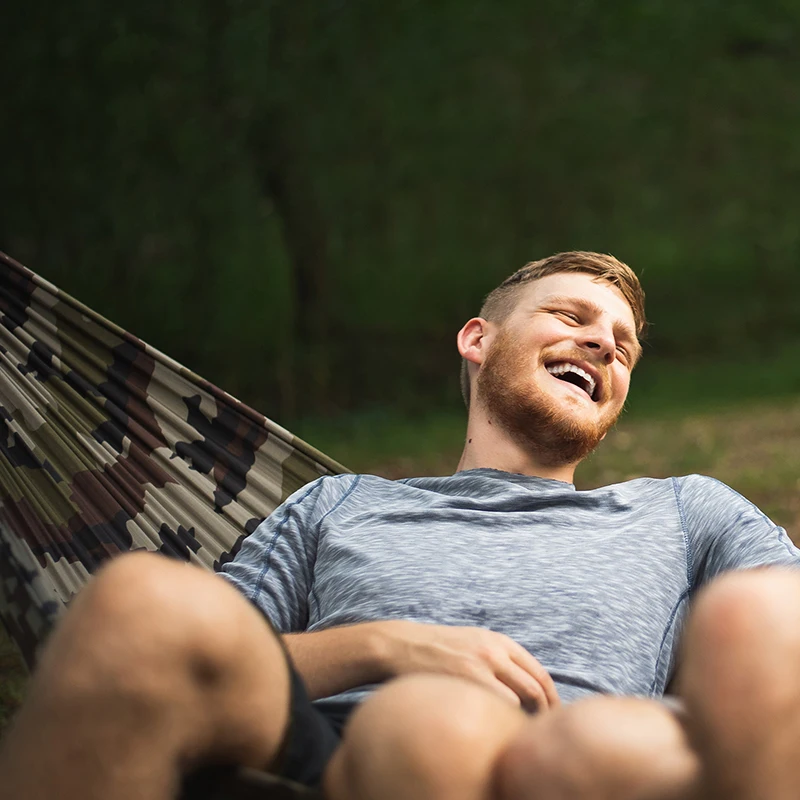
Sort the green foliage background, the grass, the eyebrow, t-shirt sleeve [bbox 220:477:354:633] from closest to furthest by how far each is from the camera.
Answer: t-shirt sleeve [bbox 220:477:354:633], the eyebrow, the grass, the green foliage background

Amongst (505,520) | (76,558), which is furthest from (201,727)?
(76,558)

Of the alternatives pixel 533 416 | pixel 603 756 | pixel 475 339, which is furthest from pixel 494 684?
pixel 475 339

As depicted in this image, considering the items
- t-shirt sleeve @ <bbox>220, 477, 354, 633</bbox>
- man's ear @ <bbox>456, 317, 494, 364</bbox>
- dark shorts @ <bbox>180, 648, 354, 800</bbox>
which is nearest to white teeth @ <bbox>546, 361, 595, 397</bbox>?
man's ear @ <bbox>456, 317, 494, 364</bbox>

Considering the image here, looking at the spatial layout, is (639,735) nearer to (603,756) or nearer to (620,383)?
(603,756)

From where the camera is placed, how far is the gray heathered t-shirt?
992 mm

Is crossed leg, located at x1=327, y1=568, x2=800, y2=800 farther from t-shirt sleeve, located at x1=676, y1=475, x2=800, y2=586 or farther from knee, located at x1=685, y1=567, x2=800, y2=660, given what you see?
t-shirt sleeve, located at x1=676, y1=475, x2=800, y2=586

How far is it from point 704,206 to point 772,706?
8.57 metres

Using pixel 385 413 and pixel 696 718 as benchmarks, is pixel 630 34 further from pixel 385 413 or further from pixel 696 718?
pixel 696 718

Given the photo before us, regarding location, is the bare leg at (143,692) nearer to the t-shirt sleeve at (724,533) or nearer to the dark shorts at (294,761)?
the dark shorts at (294,761)

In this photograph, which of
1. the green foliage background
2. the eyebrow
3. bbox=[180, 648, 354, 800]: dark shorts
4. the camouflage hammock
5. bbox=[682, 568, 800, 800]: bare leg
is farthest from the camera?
the green foliage background

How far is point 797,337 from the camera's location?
8.61 m

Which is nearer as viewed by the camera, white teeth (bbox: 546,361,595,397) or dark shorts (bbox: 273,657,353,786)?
dark shorts (bbox: 273,657,353,786)

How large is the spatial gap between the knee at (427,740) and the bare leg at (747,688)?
13 cm

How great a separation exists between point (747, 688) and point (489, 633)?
0.34 meters
